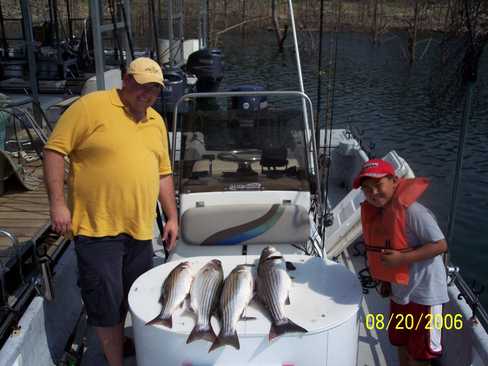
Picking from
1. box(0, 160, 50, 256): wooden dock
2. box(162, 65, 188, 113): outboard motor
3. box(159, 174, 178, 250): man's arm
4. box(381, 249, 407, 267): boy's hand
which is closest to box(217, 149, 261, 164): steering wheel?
box(159, 174, 178, 250): man's arm

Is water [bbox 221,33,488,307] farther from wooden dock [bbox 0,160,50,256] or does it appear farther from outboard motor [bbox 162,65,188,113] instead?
wooden dock [bbox 0,160,50,256]

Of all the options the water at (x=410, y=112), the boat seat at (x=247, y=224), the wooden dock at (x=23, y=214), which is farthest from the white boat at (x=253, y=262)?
the water at (x=410, y=112)

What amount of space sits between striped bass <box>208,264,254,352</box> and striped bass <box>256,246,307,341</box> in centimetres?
7

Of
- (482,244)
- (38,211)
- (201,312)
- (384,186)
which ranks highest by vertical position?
(384,186)

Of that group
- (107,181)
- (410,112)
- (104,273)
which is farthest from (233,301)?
(410,112)

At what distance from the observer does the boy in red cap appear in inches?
97.7

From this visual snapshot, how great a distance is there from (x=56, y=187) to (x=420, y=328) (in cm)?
196

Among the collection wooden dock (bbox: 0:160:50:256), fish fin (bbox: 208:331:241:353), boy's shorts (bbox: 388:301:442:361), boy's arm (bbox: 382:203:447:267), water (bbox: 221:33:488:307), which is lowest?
water (bbox: 221:33:488:307)

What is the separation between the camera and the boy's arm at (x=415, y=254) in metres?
2.44

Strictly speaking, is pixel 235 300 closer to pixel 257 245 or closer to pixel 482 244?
pixel 257 245

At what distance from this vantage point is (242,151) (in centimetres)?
382

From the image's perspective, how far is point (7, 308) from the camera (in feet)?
9.02

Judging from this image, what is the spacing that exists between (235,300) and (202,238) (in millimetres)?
1057

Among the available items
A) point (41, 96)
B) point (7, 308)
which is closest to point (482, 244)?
point (7, 308)
